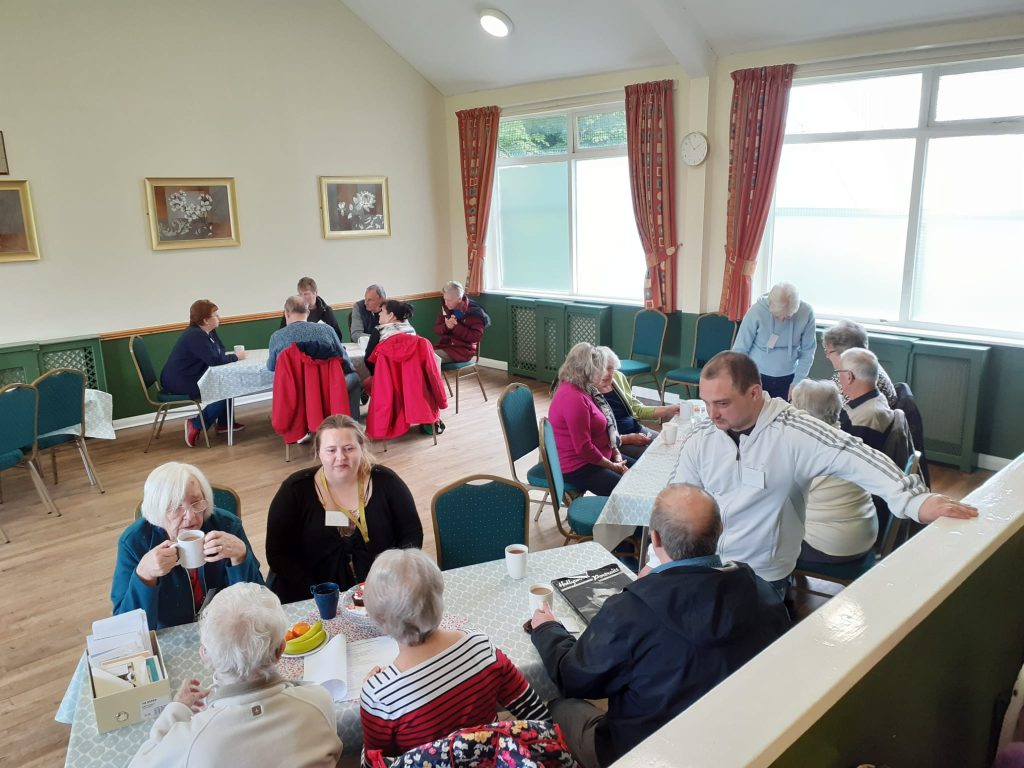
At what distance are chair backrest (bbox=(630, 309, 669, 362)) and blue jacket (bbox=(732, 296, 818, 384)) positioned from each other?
60.9 inches

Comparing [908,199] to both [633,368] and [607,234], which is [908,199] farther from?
[607,234]

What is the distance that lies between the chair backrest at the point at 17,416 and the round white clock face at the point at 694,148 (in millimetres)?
5265

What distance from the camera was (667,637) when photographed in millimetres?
1701

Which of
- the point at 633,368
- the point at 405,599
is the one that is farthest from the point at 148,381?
the point at 405,599

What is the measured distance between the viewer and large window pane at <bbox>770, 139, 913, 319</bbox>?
5629 millimetres

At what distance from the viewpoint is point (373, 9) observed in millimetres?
7402

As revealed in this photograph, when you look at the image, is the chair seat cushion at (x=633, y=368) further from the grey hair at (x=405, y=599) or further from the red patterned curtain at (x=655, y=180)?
the grey hair at (x=405, y=599)

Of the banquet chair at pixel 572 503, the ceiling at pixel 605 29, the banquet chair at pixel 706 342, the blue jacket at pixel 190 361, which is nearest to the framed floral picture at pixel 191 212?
the blue jacket at pixel 190 361

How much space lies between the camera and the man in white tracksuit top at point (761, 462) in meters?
2.41

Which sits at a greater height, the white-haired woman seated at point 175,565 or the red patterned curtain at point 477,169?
the red patterned curtain at point 477,169

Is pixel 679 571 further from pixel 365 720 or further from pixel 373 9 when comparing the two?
pixel 373 9

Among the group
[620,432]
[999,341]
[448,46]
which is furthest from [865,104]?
[448,46]

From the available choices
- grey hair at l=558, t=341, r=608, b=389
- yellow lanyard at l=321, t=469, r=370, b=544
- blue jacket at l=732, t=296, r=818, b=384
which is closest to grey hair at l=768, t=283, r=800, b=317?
blue jacket at l=732, t=296, r=818, b=384

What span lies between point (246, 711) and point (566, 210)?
22.7ft
